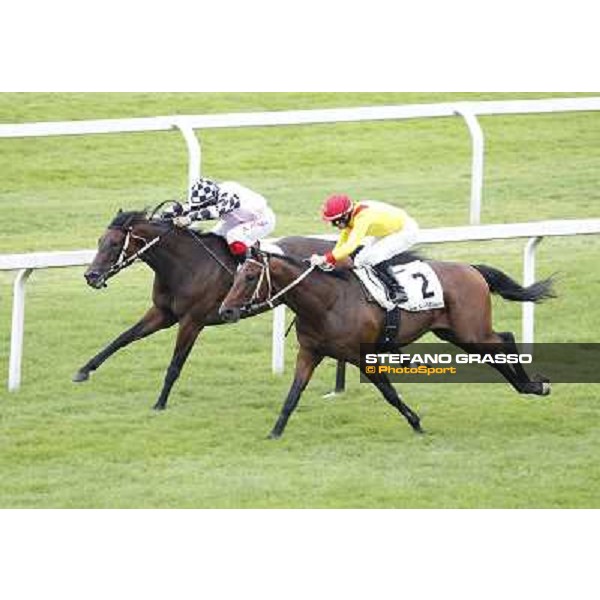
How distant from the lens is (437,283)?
39.7 ft

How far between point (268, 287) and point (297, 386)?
608 millimetres

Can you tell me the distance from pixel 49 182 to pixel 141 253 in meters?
5.58

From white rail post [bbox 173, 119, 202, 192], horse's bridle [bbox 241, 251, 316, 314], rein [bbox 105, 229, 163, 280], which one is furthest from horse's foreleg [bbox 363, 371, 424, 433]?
white rail post [bbox 173, 119, 202, 192]

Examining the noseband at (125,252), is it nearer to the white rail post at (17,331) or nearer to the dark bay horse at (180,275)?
the dark bay horse at (180,275)

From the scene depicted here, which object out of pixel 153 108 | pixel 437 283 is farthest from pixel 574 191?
pixel 437 283

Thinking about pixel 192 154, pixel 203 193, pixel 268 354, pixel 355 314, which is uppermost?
pixel 192 154

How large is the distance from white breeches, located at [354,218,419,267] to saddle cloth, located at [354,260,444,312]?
2.4 inches

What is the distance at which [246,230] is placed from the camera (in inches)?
505

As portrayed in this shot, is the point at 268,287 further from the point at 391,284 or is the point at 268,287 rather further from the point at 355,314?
the point at 391,284

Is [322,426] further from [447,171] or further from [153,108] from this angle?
[153,108]

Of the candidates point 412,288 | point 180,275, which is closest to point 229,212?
point 180,275

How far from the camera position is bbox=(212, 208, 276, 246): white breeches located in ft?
41.9

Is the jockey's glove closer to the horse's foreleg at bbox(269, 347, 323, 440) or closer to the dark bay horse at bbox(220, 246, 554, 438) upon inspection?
the dark bay horse at bbox(220, 246, 554, 438)

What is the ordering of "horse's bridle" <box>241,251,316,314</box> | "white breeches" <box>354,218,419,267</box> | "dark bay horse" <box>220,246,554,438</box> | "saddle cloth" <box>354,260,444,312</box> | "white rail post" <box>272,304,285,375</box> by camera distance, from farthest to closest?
"white rail post" <box>272,304,285,375</box> → "white breeches" <box>354,218,419,267</box> → "saddle cloth" <box>354,260,444,312</box> → "dark bay horse" <box>220,246,554,438</box> → "horse's bridle" <box>241,251,316,314</box>
